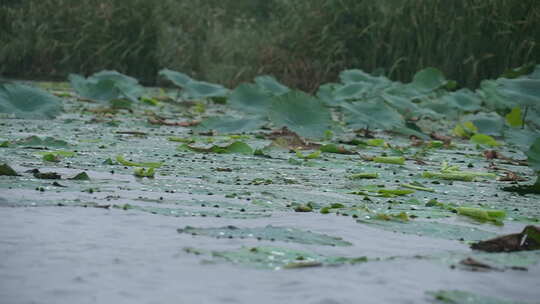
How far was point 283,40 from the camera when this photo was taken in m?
7.89

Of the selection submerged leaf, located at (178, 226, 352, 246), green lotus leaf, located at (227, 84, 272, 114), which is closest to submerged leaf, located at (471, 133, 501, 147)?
green lotus leaf, located at (227, 84, 272, 114)

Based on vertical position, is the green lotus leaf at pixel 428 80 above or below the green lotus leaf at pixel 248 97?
above

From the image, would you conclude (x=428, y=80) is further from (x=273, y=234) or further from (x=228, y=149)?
(x=273, y=234)

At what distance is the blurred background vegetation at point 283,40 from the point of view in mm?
6742

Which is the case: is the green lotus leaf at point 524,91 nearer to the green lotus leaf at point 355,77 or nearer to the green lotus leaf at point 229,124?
the green lotus leaf at point 229,124

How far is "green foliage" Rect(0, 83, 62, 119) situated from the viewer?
3941mm

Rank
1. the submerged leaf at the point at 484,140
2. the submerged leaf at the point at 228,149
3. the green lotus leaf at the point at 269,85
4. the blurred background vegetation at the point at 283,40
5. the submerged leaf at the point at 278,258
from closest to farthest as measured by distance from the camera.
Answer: the submerged leaf at the point at 278,258, the submerged leaf at the point at 228,149, the submerged leaf at the point at 484,140, the green lotus leaf at the point at 269,85, the blurred background vegetation at the point at 283,40

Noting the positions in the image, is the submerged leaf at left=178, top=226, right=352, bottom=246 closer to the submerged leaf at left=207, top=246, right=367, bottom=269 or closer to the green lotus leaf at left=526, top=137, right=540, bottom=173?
the submerged leaf at left=207, top=246, right=367, bottom=269

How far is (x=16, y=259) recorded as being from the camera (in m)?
1.37

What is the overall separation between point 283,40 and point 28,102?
4146 mm

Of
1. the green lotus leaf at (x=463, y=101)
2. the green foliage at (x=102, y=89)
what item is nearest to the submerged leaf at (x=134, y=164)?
the green foliage at (x=102, y=89)

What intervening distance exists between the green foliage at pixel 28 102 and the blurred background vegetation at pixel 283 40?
142 inches

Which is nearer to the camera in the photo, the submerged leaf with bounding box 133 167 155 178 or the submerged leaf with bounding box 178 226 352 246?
the submerged leaf with bounding box 178 226 352 246

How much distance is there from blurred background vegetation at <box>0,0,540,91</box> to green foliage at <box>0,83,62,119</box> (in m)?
3.60
